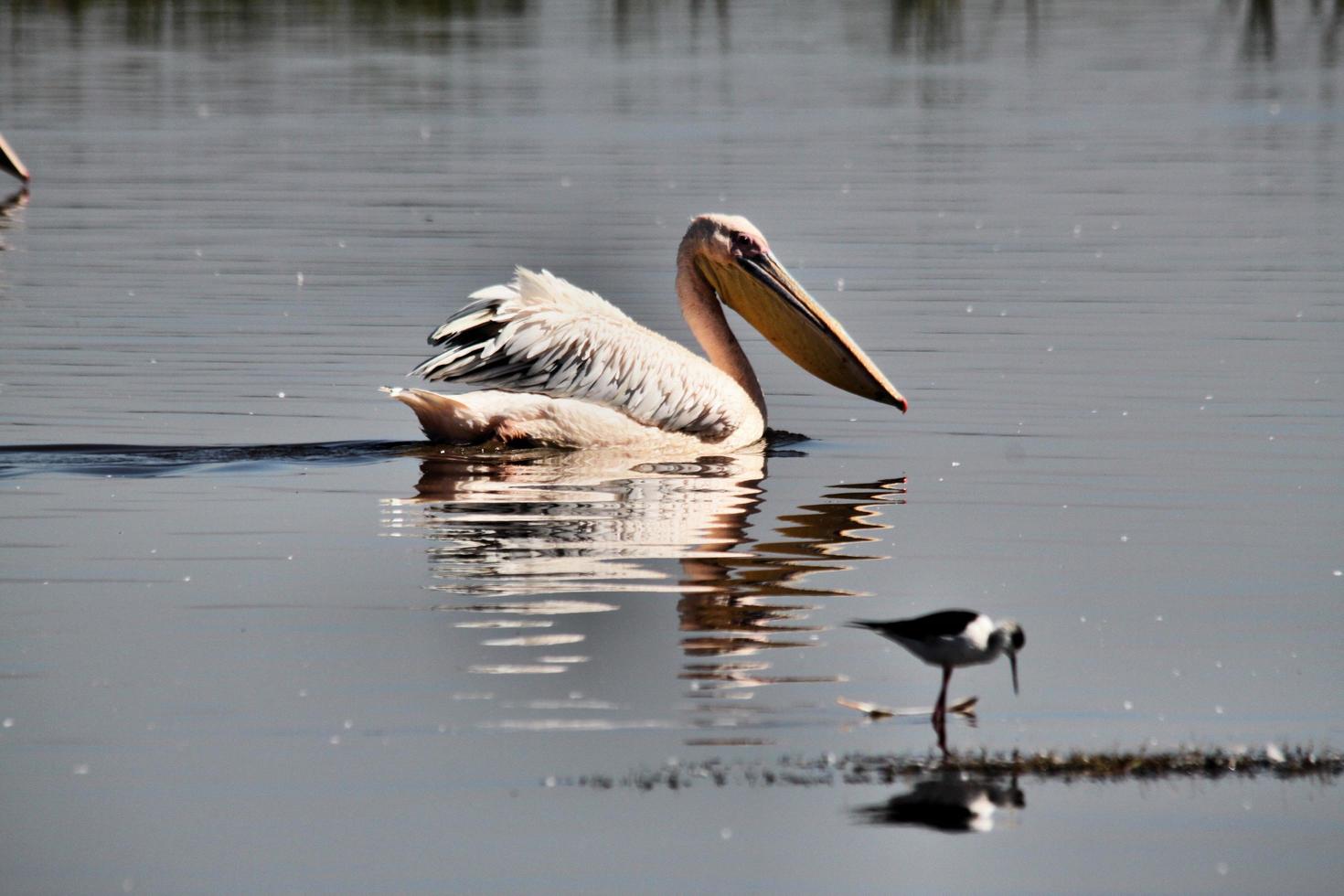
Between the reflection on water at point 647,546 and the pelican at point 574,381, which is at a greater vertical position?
the pelican at point 574,381

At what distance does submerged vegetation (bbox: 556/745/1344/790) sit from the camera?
4.07 m

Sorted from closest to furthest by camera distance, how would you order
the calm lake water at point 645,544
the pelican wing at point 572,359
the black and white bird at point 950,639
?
the calm lake water at point 645,544 → the black and white bird at point 950,639 → the pelican wing at point 572,359

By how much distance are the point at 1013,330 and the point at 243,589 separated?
215 inches

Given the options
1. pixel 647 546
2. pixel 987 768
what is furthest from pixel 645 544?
pixel 987 768

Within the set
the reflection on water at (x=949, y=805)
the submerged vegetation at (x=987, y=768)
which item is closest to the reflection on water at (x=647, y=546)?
the submerged vegetation at (x=987, y=768)

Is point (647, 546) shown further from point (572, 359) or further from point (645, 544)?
point (572, 359)

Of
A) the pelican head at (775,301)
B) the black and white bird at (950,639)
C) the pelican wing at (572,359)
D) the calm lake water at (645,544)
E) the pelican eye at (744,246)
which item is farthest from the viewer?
the pelican eye at (744,246)

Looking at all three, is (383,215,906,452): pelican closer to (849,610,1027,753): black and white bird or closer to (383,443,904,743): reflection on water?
(383,443,904,743): reflection on water

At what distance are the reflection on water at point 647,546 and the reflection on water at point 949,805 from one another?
0.55 m

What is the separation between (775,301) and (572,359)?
116 centimetres

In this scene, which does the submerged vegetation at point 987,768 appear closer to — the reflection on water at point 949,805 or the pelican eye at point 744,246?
the reflection on water at point 949,805

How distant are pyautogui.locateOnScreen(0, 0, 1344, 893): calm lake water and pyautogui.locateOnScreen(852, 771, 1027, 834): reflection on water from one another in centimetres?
2

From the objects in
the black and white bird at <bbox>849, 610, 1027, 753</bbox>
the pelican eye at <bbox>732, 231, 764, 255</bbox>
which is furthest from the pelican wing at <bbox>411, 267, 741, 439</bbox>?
the black and white bird at <bbox>849, 610, 1027, 753</bbox>

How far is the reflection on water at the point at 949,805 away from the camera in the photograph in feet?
12.7
